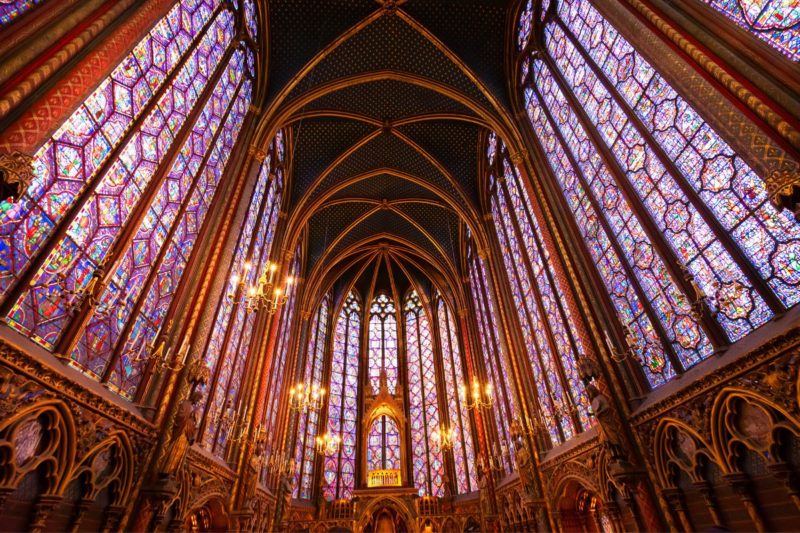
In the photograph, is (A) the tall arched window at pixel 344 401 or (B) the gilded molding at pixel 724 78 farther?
(A) the tall arched window at pixel 344 401

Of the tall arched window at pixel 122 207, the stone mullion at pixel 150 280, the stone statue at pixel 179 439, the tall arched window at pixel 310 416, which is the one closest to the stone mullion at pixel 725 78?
the tall arched window at pixel 122 207

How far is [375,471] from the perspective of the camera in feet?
63.1

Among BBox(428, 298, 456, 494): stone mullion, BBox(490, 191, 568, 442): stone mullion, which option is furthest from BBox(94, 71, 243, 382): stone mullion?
BBox(428, 298, 456, 494): stone mullion

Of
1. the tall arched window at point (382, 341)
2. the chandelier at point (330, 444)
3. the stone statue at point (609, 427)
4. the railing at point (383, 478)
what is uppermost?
the tall arched window at point (382, 341)

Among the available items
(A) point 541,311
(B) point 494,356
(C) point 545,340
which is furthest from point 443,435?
(A) point 541,311

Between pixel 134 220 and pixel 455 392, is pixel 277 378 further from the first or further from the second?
pixel 134 220

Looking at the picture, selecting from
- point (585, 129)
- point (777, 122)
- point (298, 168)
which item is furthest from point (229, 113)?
point (777, 122)

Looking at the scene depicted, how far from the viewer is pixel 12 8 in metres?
4.89

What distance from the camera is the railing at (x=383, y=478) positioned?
62.0 feet

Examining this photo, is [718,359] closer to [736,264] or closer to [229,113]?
[736,264]

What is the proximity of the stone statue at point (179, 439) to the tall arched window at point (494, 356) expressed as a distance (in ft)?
33.2

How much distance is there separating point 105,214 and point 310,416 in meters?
16.8

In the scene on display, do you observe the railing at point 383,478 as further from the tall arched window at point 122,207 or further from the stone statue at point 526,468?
the tall arched window at point 122,207

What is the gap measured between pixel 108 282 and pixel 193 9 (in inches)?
275
